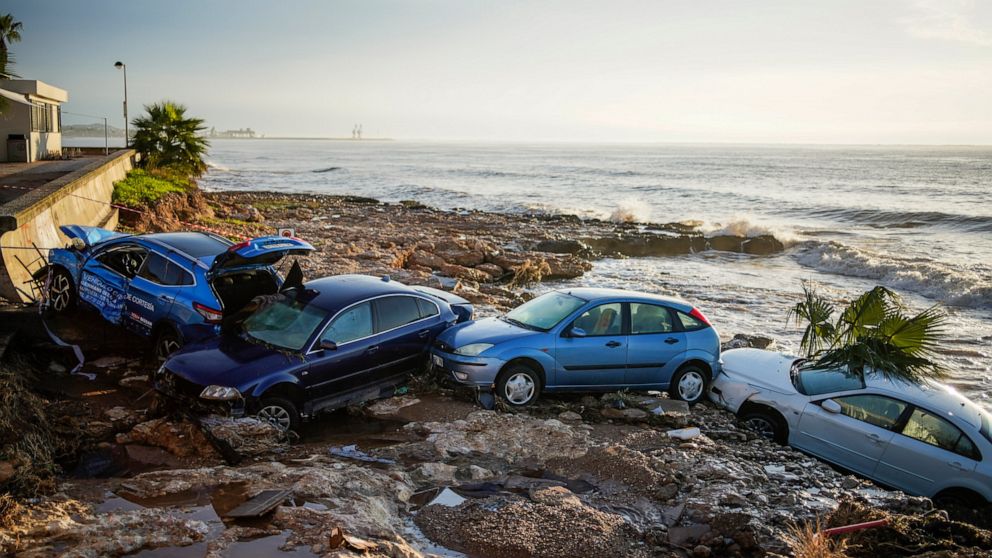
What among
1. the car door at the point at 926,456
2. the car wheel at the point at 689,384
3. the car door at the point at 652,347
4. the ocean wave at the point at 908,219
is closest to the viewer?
the car door at the point at 926,456

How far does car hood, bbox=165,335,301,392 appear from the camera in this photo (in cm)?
774

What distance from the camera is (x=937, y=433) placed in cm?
821

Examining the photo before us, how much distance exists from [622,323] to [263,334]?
472 centimetres

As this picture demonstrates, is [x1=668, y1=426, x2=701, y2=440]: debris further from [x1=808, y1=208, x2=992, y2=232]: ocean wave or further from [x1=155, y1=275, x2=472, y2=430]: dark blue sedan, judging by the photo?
[x1=808, y1=208, x2=992, y2=232]: ocean wave

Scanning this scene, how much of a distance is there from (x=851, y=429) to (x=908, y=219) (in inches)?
1489

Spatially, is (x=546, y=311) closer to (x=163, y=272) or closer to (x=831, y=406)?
(x=831, y=406)

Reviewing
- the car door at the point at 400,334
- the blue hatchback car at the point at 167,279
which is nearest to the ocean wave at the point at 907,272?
the car door at the point at 400,334

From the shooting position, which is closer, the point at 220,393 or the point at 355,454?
the point at 355,454

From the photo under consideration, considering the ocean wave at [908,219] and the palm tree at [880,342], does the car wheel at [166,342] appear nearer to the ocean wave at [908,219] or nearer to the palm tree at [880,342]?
the palm tree at [880,342]

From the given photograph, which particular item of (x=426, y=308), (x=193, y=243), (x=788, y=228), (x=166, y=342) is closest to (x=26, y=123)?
(x=193, y=243)

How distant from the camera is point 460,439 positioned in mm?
7859

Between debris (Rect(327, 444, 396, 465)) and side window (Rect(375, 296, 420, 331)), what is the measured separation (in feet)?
6.52

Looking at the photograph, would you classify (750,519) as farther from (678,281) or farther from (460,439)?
(678,281)

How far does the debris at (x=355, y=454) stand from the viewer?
718 cm
